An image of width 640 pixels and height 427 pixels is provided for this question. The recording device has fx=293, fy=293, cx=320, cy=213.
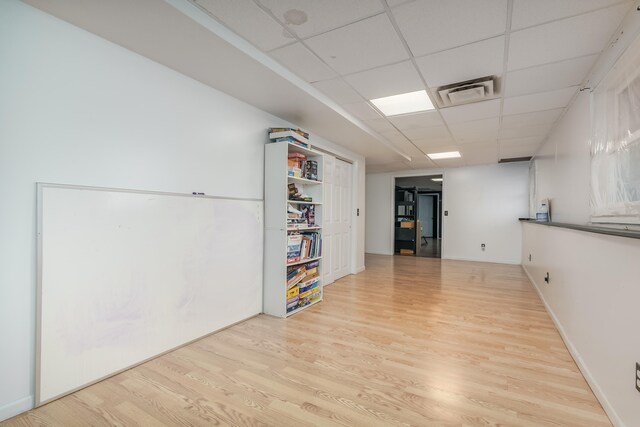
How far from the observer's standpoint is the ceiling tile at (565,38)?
5.67ft

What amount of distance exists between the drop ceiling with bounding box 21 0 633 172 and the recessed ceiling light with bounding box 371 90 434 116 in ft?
0.42

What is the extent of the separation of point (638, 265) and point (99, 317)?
297cm

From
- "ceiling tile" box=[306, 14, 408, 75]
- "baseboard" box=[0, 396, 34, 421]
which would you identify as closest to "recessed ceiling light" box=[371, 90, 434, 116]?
"ceiling tile" box=[306, 14, 408, 75]

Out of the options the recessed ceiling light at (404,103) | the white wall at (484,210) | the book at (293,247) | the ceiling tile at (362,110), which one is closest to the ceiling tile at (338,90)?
the ceiling tile at (362,110)

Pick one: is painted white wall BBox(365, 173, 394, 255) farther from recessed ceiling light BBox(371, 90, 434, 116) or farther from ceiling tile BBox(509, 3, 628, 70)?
ceiling tile BBox(509, 3, 628, 70)

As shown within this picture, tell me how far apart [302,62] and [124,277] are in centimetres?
207

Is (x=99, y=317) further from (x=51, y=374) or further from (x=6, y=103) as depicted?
(x=6, y=103)

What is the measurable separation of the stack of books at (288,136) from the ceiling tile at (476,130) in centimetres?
202

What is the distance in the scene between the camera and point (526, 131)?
4.05 metres

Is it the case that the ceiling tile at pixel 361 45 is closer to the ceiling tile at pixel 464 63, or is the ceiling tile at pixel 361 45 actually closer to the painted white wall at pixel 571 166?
the ceiling tile at pixel 464 63

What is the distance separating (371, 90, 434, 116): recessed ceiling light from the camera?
2.95 m

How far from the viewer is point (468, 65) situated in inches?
91.3

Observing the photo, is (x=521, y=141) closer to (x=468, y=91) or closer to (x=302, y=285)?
(x=468, y=91)

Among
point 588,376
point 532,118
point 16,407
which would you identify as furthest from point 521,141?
point 16,407
